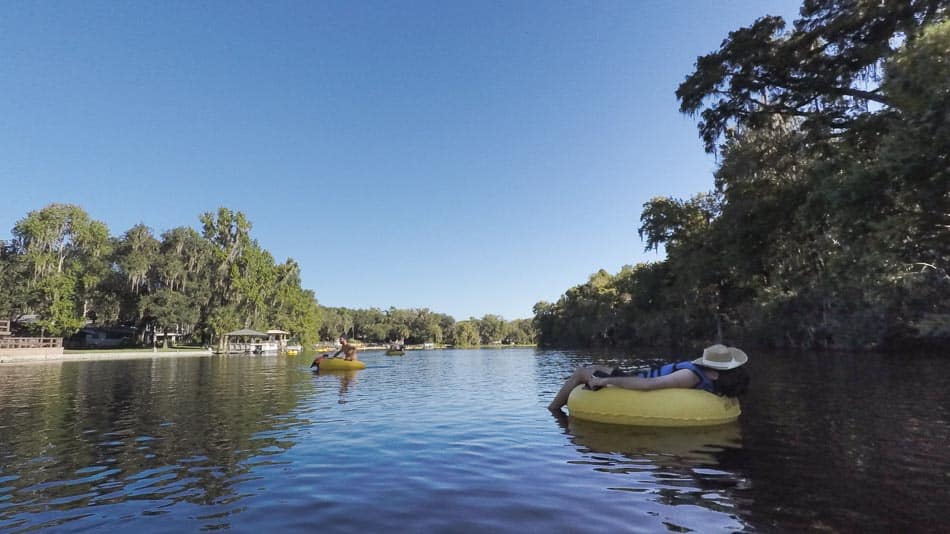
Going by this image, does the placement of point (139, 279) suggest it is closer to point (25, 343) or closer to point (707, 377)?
point (25, 343)

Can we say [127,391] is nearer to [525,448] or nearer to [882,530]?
[525,448]

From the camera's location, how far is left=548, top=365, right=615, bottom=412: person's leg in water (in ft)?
35.9

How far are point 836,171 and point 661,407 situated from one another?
48.6 feet

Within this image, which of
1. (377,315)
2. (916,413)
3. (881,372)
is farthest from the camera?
(377,315)

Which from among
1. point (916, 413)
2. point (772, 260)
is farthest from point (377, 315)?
point (916, 413)

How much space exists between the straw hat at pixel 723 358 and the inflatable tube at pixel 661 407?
0.58m

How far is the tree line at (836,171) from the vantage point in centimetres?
1445

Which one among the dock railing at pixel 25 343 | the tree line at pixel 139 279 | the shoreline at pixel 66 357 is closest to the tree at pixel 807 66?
the shoreline at pixel 66 357

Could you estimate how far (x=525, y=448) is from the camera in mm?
7996

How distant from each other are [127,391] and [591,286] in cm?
8699

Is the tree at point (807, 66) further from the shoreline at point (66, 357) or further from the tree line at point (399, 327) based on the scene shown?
the tree line at point (399, 327)

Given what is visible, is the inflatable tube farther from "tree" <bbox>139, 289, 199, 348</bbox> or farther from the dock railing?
"tree" <bbox>139, 289, 199, 348</bbox>

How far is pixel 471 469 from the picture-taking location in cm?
670

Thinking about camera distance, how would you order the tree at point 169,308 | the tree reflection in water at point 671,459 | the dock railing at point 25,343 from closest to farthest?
1. the tree reflection in water at point 671,459
2. the dock railing at point 25,343
3. the tree at point 169,308
